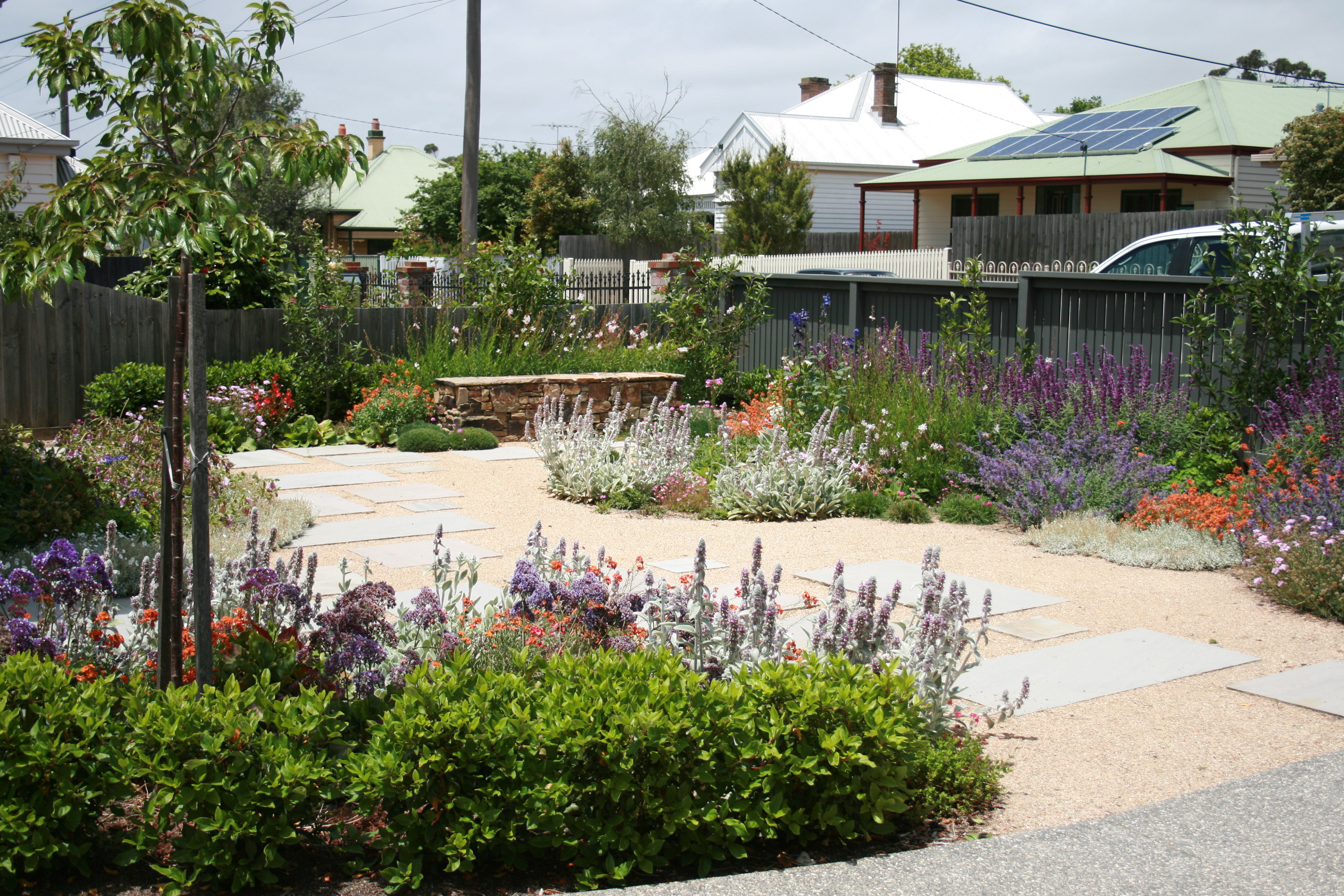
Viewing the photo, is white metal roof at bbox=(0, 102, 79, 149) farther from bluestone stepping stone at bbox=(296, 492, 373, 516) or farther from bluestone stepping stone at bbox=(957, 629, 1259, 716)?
bluestone stepping stone at bbox=(957, 629, 1259, 716)

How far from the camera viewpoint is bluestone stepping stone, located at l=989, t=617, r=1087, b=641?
561 centimetres

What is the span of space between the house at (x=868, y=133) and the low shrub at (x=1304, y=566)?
29319 mm

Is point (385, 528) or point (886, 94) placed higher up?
point (886, 94)

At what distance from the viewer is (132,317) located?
13.0 m

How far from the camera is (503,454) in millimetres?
11805

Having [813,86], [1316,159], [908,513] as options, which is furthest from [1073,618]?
[813,86]

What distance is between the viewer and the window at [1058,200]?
29.8m

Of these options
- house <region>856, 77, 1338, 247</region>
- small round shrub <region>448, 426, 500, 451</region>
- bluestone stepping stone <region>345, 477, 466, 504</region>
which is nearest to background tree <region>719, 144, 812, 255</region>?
house <region>856, 77, 1338, 247</region>

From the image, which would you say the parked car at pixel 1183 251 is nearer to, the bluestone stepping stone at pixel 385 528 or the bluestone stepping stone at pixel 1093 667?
the bluestone stepping stone at pixel 1093 667

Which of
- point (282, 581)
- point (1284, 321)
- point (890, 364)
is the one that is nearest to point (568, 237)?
point (890, 364)

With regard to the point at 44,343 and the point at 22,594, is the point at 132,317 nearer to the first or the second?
the point at 44,343

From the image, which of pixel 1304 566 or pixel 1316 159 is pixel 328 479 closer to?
pixel 1304 566

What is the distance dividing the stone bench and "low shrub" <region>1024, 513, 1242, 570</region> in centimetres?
569

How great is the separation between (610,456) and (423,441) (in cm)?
318
